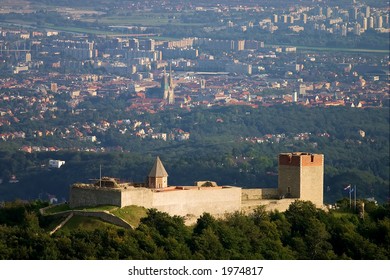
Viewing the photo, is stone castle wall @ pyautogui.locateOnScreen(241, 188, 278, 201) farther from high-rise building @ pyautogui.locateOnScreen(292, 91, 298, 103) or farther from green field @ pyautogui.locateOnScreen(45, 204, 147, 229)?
high-rise building @ pyautogui.locateOnScreen(292, 91, 298, 103)

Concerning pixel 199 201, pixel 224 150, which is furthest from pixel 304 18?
pixel 199 201

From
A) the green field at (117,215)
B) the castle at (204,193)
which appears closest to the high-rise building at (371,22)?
the castle at (204,193)

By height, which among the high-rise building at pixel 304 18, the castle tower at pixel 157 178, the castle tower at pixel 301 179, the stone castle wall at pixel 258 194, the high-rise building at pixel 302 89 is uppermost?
the castle tower at pixel 157 178

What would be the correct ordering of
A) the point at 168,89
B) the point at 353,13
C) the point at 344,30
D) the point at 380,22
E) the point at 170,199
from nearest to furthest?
the point at 170,199
the point at 168,89
the point at 380,22
the point at 344,30
the point at 353,13

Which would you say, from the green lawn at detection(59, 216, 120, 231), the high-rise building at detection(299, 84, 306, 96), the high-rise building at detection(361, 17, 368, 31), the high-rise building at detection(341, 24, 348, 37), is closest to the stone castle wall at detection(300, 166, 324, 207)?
the green lawn at detection(59, 216, 120, 231)

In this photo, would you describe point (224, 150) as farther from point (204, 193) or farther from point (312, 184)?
point (204, 193)

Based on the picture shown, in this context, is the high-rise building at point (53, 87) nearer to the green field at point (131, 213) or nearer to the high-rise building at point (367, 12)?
the high-rise building at point (367, 12)

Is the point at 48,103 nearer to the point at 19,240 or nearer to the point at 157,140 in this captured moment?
the point at 157,140

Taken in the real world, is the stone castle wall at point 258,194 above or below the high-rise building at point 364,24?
above

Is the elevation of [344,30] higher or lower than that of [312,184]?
lower
